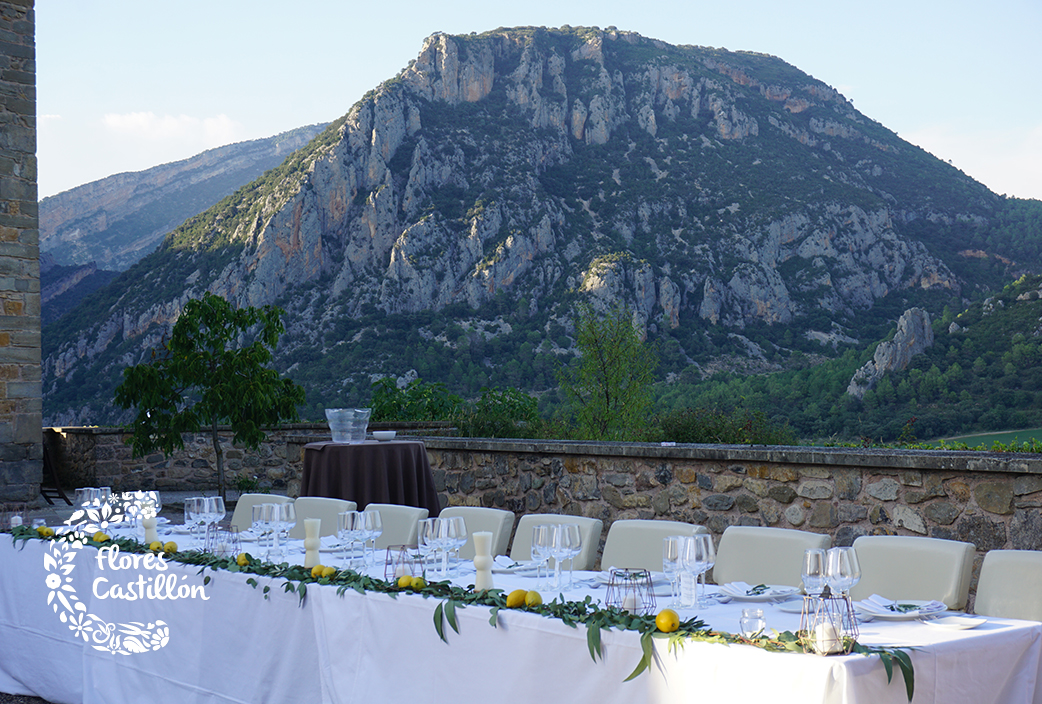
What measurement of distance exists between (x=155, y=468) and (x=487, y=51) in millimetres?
39452

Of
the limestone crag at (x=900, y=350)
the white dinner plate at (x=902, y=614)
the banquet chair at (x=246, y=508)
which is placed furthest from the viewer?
the limestone crag at (x=900, y=350)

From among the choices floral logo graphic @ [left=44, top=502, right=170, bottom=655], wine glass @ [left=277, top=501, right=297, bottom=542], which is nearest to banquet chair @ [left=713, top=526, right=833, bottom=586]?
wine glass @ [left=277, top=501, right=297, bottom=542]

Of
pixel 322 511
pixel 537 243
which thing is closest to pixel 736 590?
pixel 322 511

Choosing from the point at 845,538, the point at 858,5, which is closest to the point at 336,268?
the point at 858,5

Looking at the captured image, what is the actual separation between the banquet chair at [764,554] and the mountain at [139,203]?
5873 centimetres

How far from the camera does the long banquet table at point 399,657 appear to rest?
1808 mm

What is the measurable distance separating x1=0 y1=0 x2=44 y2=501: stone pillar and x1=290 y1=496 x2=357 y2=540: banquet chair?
439 cm

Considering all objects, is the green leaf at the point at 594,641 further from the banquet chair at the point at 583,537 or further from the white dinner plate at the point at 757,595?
the banquet chair at the point at 583,537

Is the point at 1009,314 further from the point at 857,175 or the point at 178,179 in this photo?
the point at 178,179

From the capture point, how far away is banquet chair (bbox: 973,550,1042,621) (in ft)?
8.39

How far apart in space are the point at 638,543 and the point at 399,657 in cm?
133

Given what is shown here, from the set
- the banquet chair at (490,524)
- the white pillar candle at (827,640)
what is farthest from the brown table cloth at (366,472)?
the white pillar candle at (827,640)

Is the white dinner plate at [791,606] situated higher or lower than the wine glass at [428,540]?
lower

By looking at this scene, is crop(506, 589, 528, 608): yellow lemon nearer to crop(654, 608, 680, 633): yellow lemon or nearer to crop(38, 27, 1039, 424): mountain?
crop(654, 608, 680, 633): yellow lemon
